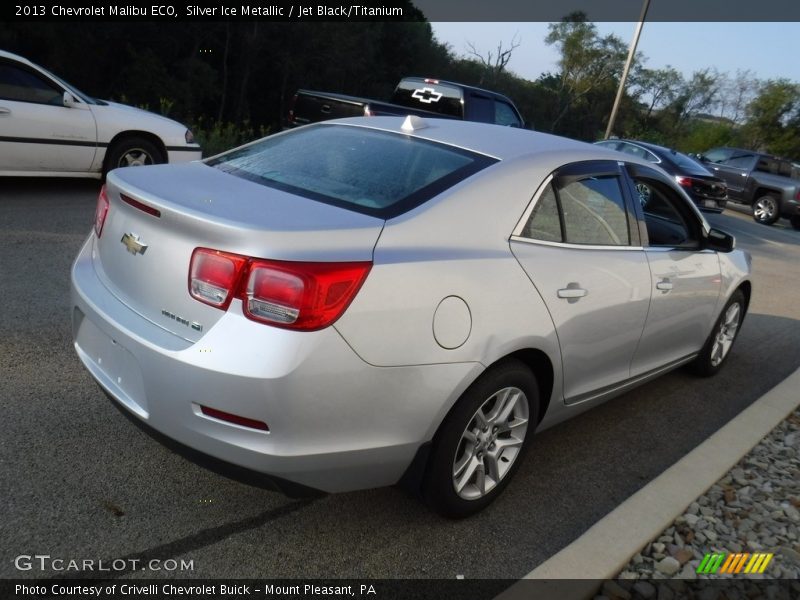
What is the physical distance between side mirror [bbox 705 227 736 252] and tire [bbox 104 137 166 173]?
242 inches

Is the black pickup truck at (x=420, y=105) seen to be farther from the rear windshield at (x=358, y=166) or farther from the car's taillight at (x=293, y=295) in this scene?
the car's taillight at (x=293, y=295)

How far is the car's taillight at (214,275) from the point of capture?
2.35 meters

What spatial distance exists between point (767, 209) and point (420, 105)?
11.6m

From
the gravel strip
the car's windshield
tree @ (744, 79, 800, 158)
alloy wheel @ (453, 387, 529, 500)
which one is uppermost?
tree @ (744, 79, 800, 158)

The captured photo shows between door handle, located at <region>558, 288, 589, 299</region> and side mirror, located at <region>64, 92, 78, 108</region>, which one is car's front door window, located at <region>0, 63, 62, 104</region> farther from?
door handle, located at <region>558, 288, 589, 299</region>

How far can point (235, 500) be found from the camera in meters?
2.95

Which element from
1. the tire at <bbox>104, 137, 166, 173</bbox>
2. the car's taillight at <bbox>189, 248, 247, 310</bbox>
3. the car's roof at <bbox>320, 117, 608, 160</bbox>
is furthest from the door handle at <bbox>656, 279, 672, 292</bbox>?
the tire at <bbox>104, 137, 166, 173</bbox>

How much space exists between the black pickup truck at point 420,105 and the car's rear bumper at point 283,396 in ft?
25.4

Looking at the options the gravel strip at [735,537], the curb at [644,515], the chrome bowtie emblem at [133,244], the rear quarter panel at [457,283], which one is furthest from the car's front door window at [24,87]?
the gravel strip at [735,537]

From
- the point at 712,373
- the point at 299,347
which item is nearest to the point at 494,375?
the point at 299,347

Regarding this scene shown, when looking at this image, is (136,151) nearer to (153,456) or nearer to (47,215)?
(47,215)

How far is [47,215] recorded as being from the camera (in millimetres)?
7090

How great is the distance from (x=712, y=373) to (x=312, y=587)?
3.80 meters

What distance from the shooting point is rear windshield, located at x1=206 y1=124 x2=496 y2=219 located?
2.82 metres
